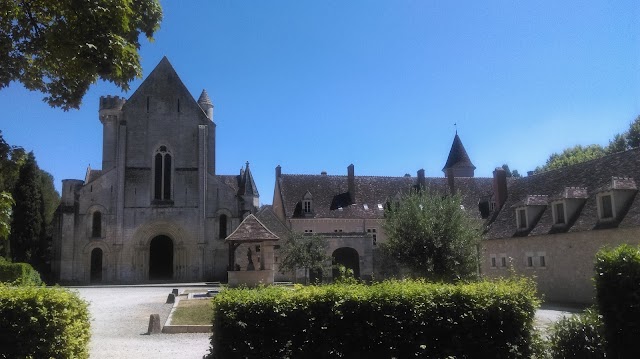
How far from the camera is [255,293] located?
9.18 meters

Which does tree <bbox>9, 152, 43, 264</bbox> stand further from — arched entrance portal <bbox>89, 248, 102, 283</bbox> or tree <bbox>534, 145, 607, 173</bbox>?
tree <bbox>534, 145, 607, 173</bbox>

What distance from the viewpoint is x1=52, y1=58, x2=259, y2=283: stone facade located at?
41281 mm

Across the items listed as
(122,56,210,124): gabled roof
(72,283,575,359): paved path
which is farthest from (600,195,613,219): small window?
(122,56,210,124): gabled roof

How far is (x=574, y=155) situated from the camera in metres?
56.2

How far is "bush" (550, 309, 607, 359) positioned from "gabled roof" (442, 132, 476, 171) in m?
53.9

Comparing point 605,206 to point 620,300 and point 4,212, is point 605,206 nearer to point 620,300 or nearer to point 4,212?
point 620,300

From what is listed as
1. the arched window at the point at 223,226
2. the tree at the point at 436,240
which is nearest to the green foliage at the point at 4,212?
the tree at the point at 436,240

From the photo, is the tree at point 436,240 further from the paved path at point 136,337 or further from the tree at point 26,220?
the tree at point 26,220

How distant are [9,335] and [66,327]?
84 centimetres

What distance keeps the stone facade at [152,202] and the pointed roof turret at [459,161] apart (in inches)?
1114

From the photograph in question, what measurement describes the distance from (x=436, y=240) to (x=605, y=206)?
7.66 meters

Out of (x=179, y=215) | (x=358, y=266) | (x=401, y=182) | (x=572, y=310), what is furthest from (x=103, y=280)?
(x=572, y=310)

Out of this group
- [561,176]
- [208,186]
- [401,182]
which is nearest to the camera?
[561,176]

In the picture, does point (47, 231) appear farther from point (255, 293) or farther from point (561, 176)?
point (255, 293)
